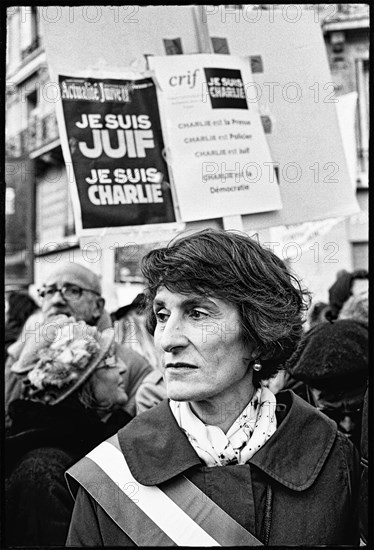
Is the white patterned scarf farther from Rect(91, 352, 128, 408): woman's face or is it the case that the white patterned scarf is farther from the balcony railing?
the balcony railing

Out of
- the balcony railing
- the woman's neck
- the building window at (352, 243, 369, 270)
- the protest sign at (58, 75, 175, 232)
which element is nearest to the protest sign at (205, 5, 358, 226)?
the protest sign at (58, 75, 175, 232)

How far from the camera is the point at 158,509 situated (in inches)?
85.5

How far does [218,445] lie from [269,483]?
169mm

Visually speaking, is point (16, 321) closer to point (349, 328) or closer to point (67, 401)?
point (67, 401)

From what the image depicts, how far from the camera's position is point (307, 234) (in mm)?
5320

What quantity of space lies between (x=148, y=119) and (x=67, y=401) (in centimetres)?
118

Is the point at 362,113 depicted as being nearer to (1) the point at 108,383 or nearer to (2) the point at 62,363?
(1) the point at 108,383

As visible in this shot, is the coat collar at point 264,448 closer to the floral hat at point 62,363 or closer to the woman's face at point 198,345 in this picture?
the woman's face at point 198,345

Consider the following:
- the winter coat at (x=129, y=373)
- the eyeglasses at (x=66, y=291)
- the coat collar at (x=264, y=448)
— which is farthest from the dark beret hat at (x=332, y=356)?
the eyeglasses at (x=66, y=291)

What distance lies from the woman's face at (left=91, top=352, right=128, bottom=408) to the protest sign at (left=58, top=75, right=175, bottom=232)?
0.54 metres

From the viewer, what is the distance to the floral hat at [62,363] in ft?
9.95

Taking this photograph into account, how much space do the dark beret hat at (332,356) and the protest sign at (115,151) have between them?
788 mm

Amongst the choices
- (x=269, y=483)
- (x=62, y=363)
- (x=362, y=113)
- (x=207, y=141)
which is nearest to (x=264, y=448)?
(x=269, y=483)

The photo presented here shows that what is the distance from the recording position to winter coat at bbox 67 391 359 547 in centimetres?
217
